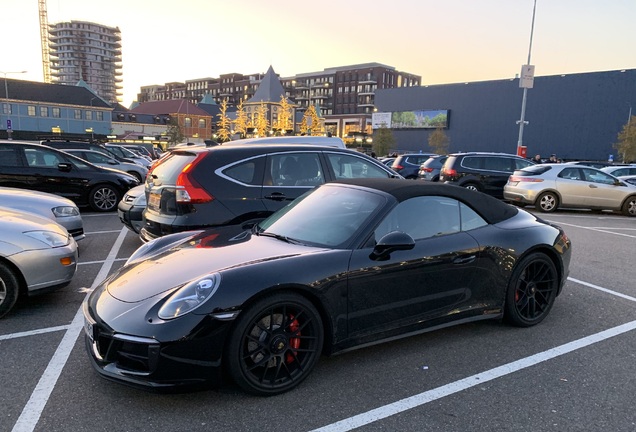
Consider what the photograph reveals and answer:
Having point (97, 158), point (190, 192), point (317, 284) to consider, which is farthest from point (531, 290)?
point (97, 158)

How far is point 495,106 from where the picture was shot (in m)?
62.2

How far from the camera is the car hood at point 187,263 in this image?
9.95ft

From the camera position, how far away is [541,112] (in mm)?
57688

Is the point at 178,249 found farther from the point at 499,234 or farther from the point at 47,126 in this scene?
the point at 47,126

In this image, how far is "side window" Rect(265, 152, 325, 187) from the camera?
5637 mm

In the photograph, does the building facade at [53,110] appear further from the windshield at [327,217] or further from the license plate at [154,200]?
the windshield at [327,217]

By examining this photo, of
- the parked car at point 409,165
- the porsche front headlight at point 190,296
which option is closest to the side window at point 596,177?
the parked car at point 409,165

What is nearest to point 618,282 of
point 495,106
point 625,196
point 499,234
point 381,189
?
point 499,234

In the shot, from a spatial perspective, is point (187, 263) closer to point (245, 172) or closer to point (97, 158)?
point (245, 172)

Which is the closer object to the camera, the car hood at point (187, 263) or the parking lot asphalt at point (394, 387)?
the parking lot asphalt at point (394, 387)

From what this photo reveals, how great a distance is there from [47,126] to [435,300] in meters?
85.9

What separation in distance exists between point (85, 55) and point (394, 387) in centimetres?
17493

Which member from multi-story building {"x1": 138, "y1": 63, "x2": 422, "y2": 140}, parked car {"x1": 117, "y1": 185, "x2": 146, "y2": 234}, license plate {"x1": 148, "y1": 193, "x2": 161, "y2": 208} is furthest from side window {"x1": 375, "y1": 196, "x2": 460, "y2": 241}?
multi-story building {"x1": 138, "y1": 63, "x2": 422, "y2": 140}

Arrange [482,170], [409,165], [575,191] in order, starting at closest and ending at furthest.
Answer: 1. [575,191]
2. [482,170]
3. [409,165]
